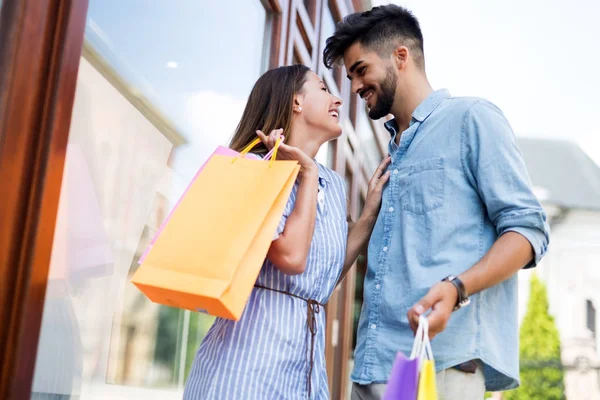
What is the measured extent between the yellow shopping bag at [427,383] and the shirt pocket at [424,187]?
21.7 inches

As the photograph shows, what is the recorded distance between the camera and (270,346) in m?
1.54

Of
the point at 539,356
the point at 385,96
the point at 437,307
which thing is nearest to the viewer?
the point at 437,307

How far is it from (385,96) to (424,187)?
420mm

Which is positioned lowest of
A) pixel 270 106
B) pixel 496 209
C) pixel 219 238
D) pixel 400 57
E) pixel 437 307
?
pixel 437 307

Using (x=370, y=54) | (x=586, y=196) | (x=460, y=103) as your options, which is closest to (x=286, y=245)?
(x=460, y=103)

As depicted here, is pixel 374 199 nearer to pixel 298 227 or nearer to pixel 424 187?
pixel 424 187

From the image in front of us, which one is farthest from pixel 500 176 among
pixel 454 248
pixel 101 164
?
pixel 101 164

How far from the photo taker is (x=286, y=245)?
148cm

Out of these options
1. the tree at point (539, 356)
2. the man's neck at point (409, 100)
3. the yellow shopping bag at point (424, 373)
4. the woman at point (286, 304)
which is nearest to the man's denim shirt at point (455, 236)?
the woman at point (286, 304)

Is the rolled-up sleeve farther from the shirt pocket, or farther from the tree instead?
the tree

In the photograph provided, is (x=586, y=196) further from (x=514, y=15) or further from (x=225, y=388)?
(x=225, y=388)

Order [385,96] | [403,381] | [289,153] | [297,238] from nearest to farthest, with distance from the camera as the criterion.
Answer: [403,381]
[297,238]
[289,153]
[385,96]

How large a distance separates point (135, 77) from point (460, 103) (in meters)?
0.91

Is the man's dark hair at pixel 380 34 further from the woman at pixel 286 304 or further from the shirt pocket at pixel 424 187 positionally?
the shirt pocket at pixel 424 187
